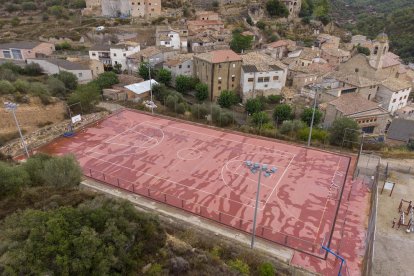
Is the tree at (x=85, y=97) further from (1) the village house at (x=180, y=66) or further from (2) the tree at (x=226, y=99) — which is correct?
(1) the village house at (x=180, y=66)

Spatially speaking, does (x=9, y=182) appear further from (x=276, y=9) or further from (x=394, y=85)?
(x=276, y=9)

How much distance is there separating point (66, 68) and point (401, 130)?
40924 mm

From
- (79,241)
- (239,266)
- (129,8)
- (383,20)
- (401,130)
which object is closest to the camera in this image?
(79,241)

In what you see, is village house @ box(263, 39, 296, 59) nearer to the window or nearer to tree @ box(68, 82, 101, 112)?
tree @ box(68, 82, 101, 112)

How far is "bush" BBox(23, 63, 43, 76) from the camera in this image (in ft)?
142

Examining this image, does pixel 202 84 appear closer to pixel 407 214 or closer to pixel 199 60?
pixel 199 60

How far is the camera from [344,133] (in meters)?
27.0

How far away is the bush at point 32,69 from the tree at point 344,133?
124 feet

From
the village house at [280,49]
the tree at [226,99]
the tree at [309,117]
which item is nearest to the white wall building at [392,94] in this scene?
the tree at [309,117]

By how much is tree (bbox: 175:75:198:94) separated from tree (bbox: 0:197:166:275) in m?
33.0

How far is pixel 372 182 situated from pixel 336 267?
8729 mm

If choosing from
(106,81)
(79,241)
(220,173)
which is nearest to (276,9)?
(106,81)

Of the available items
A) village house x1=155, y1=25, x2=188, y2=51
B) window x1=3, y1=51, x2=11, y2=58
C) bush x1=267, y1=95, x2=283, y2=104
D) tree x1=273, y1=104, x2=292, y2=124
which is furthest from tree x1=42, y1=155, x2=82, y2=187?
village house x1=155, y1=25, x2=188, y2=51

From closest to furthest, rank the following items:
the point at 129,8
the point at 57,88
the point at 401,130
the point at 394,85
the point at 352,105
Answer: the point at 401,130 → the point at 352,105 → the point at 57,88 → the point at 394,85 → the point at 129,8
